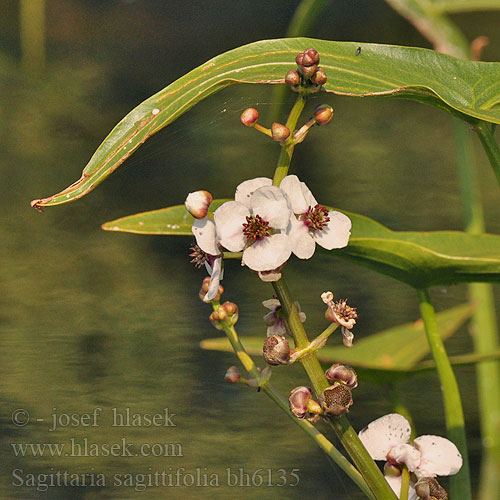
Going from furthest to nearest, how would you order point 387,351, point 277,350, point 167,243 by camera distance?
1. point 167,243
2. point 387,351
3. point 277,350

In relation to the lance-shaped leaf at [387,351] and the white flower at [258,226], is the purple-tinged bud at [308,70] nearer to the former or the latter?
the white flower at [258,226]

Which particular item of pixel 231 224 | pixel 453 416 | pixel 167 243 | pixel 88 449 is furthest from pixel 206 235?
pixel 167 243

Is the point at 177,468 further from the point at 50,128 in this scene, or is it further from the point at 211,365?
the point at 50,128

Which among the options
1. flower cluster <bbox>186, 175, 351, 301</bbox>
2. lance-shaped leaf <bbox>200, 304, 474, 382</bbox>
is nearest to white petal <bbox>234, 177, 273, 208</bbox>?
flower cluster <bbox>186, 175, 351, 301</bbox>


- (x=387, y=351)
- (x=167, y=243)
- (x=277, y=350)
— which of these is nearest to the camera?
(x=277, y=350)

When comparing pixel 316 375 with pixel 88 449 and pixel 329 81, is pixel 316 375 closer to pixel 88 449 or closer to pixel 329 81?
pixel 329 81

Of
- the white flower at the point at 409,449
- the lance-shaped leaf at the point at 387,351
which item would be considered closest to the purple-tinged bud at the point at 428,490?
the white flower at the point at 409,449

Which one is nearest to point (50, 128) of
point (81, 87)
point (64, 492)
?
point (81, 87)
